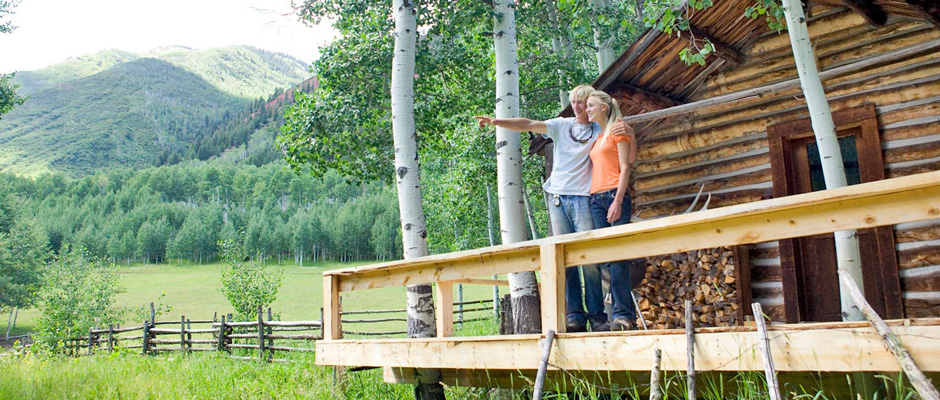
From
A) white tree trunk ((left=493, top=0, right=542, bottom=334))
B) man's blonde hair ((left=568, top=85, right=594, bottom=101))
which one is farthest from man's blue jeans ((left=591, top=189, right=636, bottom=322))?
white tree trunk ((left=493, top=0, right=542, bottom=334))

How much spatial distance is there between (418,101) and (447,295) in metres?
6.74

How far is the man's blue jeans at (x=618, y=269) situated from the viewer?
4.40 m

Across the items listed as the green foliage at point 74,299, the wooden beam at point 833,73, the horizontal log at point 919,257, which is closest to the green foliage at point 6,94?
the green foliage at point 74,299

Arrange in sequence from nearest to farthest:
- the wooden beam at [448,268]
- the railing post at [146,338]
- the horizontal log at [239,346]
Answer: the wooden beam at [448,268] < the horizontal log at [239,346] < the railing post at [146,338]

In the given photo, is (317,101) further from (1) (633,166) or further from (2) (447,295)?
(2) (447,295)

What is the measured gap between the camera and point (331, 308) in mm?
→ 5156

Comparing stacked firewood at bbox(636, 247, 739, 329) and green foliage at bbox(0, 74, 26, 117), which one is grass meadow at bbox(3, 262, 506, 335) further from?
stacked firewood at bbox(636, 247, 739, 329)

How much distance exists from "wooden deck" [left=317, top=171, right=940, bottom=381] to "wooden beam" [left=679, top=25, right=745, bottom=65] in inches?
145

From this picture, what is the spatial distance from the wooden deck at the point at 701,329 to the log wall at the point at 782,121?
356 cm

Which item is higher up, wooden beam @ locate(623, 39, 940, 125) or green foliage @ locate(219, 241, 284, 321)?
wooden beam @ locate(623, 39, 940, 125)

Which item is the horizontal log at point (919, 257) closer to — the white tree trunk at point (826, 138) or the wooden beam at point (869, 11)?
the white tree trunk at point (826, 138)

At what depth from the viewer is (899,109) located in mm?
5656

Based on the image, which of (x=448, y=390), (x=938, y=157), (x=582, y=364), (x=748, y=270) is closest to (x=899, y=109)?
(x=938, y=157)

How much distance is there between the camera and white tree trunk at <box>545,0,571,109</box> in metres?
11.9
